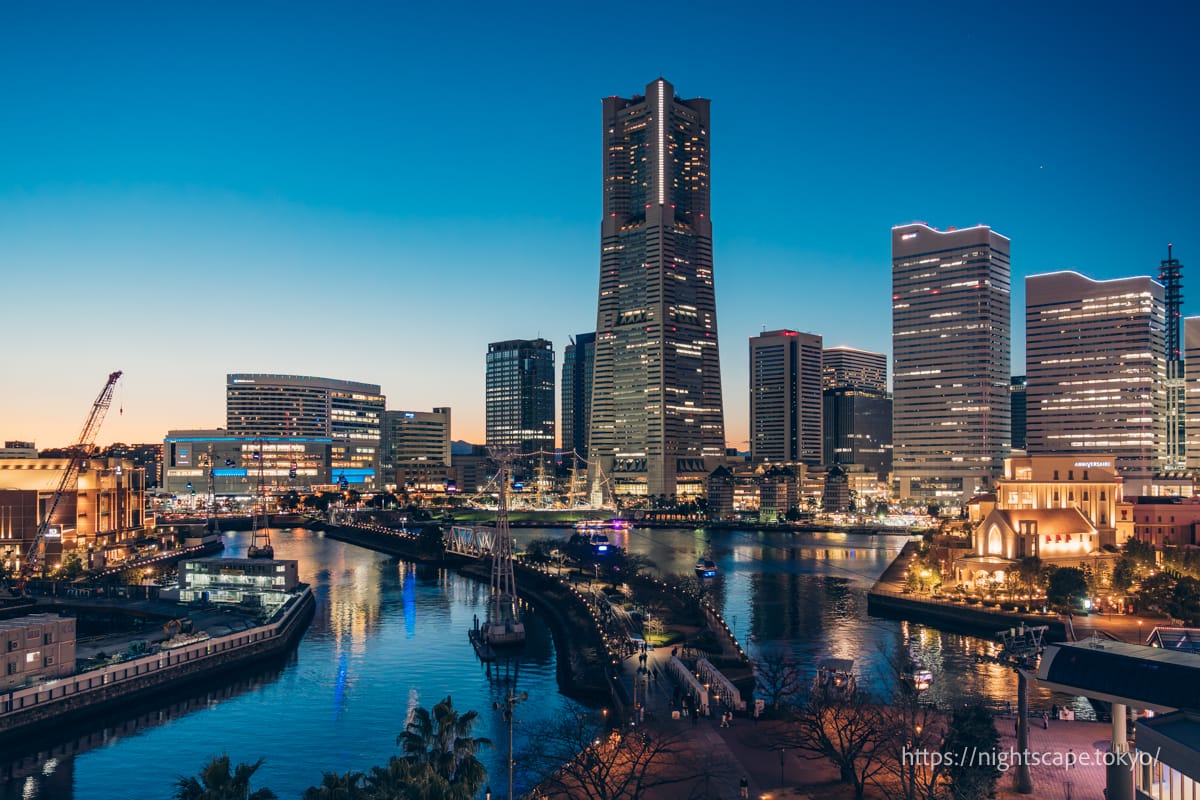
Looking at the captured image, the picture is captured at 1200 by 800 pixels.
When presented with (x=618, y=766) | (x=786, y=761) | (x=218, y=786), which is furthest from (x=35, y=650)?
(x=786, y=761)

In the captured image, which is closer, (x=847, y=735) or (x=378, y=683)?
(x=847, y=735)

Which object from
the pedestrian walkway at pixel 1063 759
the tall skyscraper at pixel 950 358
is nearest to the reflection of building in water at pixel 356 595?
the pedestrian walkway at pixel 1063 759

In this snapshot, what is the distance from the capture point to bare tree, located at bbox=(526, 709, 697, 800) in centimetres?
2394

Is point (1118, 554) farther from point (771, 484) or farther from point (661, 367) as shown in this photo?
point (661, 367)

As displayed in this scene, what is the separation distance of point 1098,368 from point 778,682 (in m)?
147

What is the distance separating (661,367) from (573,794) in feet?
565

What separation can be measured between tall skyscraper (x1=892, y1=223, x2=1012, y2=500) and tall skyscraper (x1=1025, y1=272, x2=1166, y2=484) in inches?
261

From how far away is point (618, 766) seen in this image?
26.1 m

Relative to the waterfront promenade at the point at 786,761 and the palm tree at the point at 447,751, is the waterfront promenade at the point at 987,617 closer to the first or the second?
the waterfront promenade at the point at 786,761

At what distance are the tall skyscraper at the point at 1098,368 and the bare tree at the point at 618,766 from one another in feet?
493

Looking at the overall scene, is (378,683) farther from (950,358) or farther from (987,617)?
(950,358)

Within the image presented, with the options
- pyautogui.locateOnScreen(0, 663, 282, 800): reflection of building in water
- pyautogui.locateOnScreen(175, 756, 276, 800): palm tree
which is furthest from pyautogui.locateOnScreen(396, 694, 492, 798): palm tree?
pyautogui.locateOnScreen(0, 663, 282, 800): reflection of building in water

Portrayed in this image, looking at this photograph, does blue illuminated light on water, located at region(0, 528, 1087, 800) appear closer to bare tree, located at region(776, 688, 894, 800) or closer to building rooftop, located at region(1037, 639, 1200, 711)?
bare tree, located at region(776, 688, 894, 800)

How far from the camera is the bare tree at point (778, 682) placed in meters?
33.9
